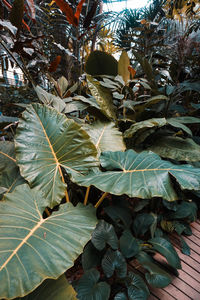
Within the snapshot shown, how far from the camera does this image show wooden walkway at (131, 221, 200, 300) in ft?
3.13

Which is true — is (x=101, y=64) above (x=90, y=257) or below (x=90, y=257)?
above

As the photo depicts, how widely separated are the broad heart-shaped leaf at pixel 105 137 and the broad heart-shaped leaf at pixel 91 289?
2.32ft

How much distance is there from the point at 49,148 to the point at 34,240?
57cm

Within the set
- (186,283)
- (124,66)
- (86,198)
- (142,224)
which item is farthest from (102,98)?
(186,283)

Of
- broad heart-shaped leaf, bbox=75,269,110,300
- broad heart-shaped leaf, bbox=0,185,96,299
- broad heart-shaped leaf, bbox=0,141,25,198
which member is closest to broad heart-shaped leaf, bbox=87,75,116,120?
broad heart-shaped leaf, bbox=0,141,25,198

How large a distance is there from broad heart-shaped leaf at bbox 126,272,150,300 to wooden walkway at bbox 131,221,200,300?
155mm

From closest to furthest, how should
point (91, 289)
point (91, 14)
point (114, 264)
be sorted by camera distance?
point (91, 289)
point (114, 264)
point (91, 14)

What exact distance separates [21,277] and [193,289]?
101cm

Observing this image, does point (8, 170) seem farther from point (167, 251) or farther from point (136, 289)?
point (167, 251)

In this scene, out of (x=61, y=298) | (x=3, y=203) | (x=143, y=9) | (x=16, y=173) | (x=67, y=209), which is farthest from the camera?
(x=143, y=9)

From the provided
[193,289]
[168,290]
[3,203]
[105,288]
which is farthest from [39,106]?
[193,289]

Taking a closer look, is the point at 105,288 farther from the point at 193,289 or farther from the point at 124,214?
the point at 193,289

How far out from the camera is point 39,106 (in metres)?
1.13

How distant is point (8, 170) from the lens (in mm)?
1084
